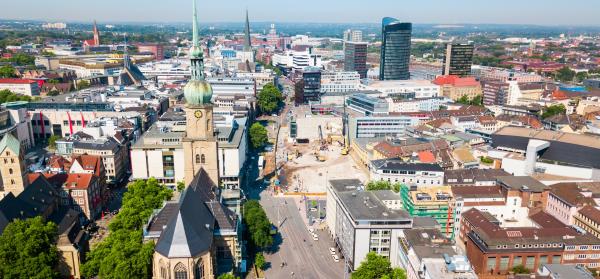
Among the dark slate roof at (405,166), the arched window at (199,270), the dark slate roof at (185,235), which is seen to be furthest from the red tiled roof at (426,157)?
the arched window at (199,270)

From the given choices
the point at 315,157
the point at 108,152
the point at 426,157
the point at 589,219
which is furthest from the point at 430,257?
the point at 315,157

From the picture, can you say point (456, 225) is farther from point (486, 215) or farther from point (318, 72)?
point (318, 72)

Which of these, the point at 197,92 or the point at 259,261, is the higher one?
the point at 197,92

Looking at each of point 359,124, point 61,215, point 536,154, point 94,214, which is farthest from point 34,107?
point 536,154

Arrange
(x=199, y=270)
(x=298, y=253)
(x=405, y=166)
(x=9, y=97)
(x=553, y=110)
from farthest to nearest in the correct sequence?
(x=553, y=110) → (x=9, y=97) → (x=405, y=166) → (x=298, y=253) → (x=199, y=270)

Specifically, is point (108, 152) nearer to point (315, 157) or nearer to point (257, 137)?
point (257, 137)

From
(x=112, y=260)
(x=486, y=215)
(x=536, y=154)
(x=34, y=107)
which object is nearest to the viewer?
(x=112, y=260)

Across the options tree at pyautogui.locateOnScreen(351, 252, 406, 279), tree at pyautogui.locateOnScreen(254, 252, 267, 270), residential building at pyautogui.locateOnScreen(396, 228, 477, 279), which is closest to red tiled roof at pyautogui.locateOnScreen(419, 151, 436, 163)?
residential building at pyautogui.locateOnScreen(396, 228, 477, 279)
